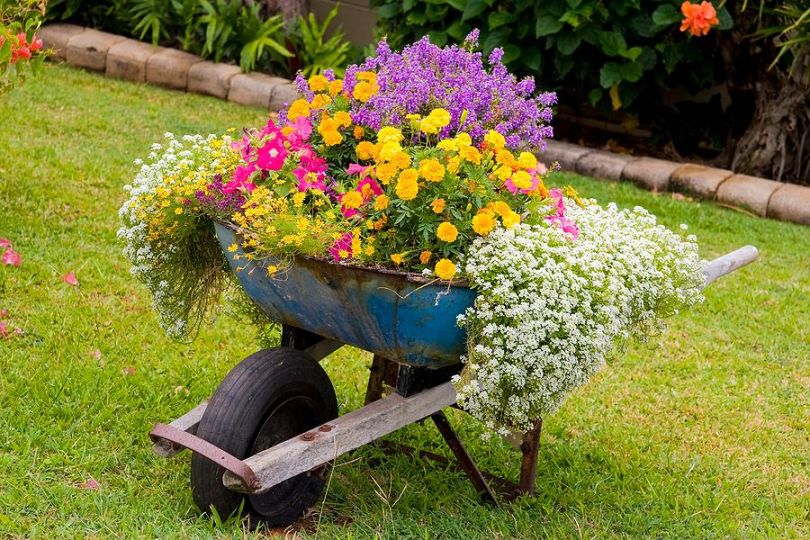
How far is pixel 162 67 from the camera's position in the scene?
7.66 meters

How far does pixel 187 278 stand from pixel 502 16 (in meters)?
4.38

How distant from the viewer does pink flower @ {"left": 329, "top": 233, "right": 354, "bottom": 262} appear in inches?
97.1

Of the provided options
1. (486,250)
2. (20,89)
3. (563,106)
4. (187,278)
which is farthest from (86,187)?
(563,106)

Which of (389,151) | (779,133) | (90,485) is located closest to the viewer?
(389,151)

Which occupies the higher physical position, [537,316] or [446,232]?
[446,232]

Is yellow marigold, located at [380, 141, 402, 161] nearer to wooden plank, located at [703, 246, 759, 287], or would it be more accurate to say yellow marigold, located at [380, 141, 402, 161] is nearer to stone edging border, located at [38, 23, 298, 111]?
wooden plank, located at [703, 246, 759, 287]

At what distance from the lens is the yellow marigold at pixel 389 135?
258 cm

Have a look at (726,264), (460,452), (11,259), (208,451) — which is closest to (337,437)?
(208,451)

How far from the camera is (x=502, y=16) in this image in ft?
22.8

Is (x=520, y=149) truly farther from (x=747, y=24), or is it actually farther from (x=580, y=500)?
(x=747, y=24)

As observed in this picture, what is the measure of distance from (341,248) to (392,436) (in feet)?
3.69

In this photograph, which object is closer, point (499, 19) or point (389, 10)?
point (499, 19)

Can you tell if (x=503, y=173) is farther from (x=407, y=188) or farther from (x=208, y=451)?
(x=208, y=451)

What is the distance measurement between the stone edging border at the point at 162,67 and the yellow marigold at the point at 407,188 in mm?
5179
